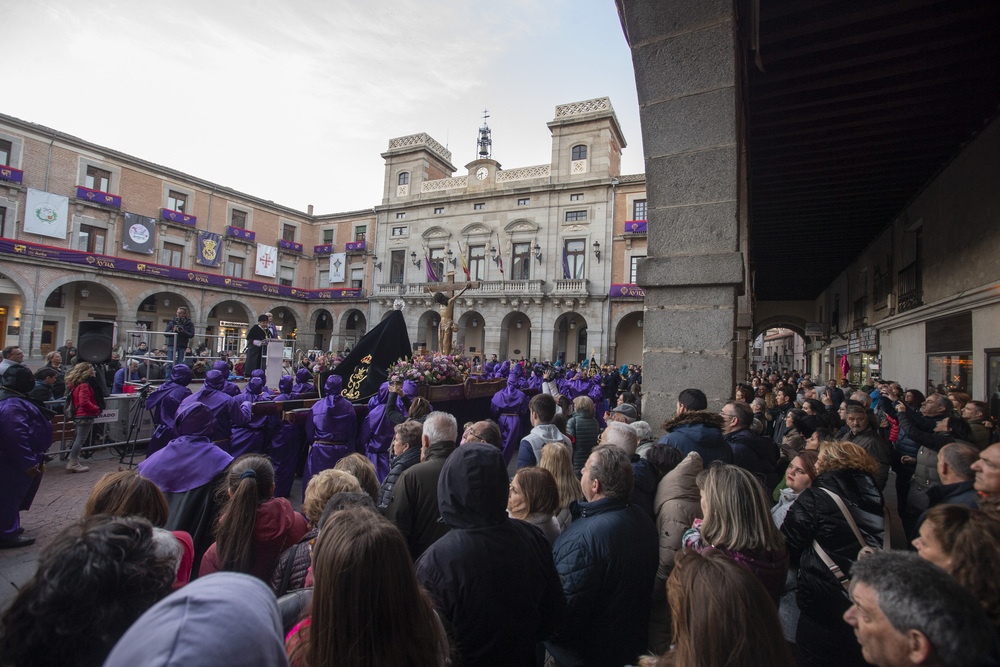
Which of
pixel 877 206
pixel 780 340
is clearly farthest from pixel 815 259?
pixel 780 340

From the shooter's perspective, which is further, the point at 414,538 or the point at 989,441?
the point at 989,441

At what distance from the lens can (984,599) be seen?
5.23 feet

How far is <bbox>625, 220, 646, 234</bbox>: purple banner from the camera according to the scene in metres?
23.8

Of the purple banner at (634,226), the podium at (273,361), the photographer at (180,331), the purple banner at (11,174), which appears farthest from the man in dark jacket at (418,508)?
the purple banner at (11,174)

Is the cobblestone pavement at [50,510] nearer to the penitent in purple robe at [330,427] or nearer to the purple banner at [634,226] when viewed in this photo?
the penitent in purple robe at [330,427]

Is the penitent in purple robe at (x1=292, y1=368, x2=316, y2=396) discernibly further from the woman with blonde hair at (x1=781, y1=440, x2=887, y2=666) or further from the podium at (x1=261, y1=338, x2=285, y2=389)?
the woman with blonde hair at (x1=781, y1=440, x2=887, y2=666)

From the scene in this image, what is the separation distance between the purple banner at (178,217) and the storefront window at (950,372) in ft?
110

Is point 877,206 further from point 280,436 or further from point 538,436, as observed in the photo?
point 280,436

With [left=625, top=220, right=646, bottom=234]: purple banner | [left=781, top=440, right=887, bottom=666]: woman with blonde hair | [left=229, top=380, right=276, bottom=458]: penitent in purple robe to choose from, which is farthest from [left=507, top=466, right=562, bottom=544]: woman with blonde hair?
[left=625, top=220, right=646, bottom=234]: purple banner

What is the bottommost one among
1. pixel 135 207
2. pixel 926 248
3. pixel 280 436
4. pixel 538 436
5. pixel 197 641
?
pixel 280 436

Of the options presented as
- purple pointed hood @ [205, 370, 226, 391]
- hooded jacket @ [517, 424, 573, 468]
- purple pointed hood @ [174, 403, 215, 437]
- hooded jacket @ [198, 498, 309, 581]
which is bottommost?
hooded jacket @ [198, 498, 309, 581]

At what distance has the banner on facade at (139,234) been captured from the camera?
25406 millimetres

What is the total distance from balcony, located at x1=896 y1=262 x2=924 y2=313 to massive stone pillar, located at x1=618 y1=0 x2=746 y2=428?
25.9 feet

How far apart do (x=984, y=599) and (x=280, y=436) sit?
5.90 meters
